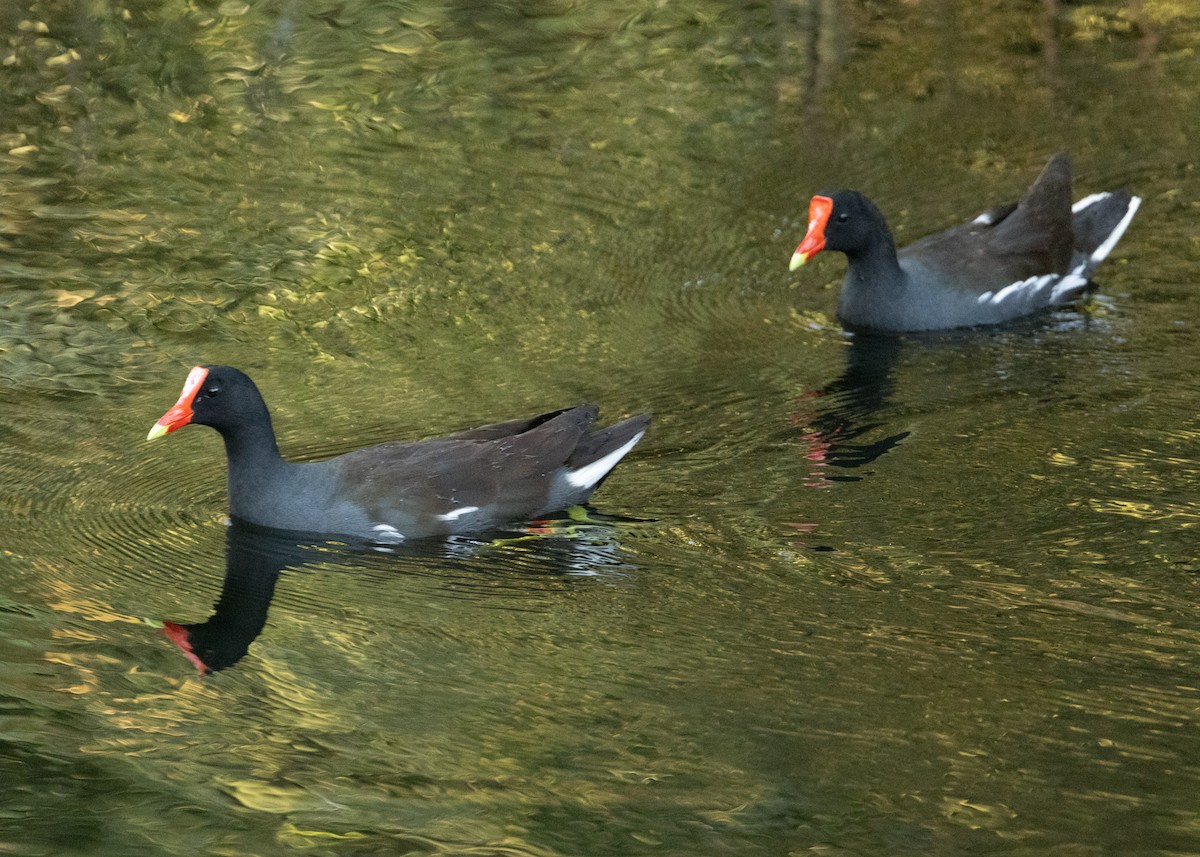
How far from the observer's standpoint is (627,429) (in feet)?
21.4

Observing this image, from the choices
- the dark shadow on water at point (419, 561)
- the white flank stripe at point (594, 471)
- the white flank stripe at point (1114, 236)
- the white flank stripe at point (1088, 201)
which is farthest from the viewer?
the white flank stripe at point (1088, 201)

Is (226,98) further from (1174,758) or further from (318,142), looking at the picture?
(1174,758)

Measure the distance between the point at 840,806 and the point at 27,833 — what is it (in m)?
2.02

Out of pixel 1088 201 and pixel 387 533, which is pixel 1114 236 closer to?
pixel 1088 201

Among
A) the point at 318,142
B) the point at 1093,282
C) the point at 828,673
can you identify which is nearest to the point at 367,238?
the point at 318,142

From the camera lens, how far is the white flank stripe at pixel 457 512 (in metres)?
6.17

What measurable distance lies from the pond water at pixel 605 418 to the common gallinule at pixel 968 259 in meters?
0.18

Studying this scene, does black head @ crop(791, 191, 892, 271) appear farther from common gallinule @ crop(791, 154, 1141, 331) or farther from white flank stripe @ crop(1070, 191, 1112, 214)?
white flank stripe @ crop(1070, 191, 1112, 214)

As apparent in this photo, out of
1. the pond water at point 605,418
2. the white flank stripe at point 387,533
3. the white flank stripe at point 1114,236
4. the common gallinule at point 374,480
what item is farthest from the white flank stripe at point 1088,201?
the white flank stripe at point 387,533

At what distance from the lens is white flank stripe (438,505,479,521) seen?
20.2 feet

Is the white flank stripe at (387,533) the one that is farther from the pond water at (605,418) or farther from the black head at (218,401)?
the black head at (218,401)

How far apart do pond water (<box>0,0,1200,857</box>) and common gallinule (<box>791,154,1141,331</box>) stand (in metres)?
0.18

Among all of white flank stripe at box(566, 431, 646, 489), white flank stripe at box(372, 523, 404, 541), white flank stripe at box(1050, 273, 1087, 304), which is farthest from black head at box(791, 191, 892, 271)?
white flank stripe at box(372, 523, 404, 541)

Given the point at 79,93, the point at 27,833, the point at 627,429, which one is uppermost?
the point at 79,93
